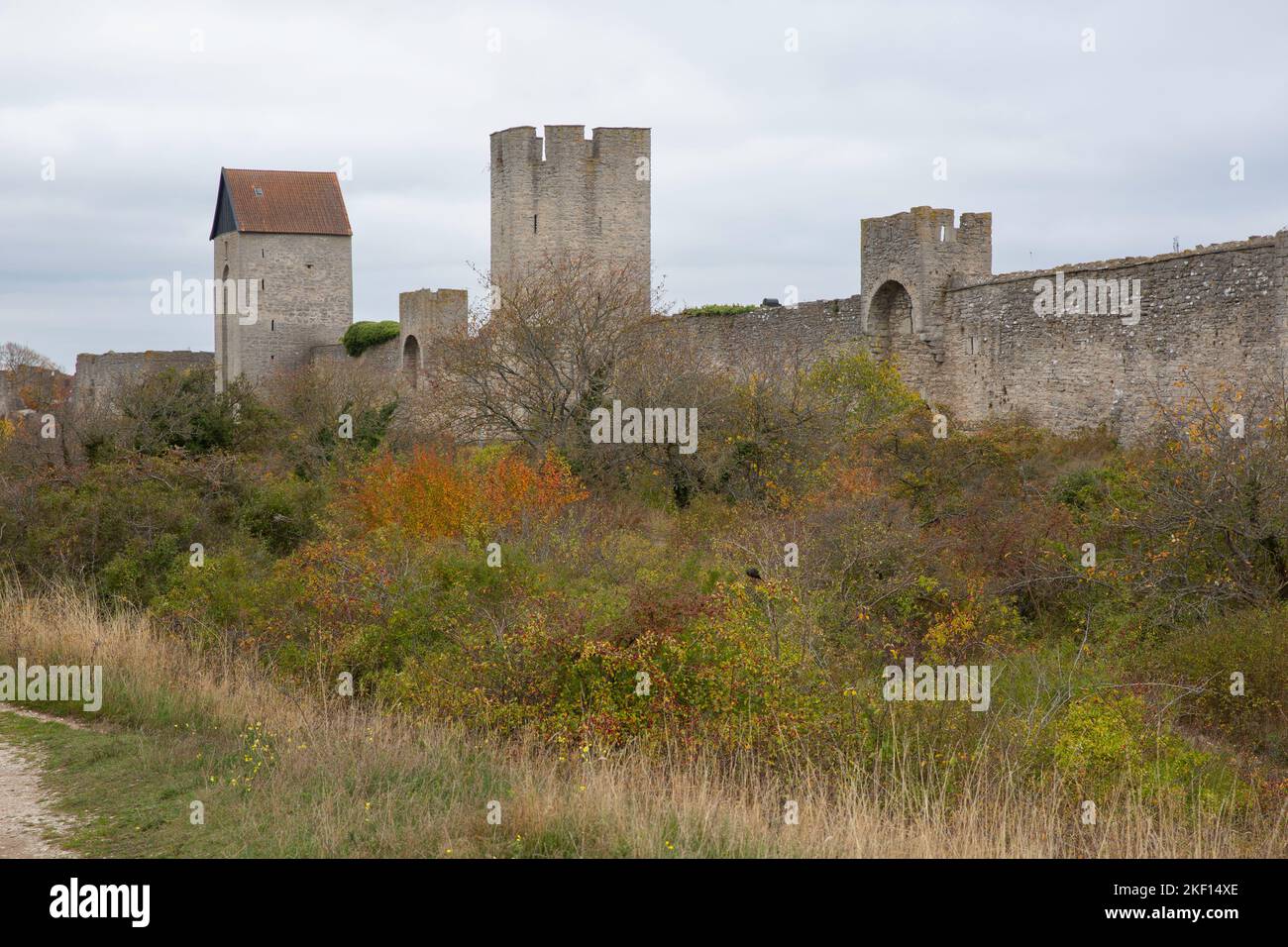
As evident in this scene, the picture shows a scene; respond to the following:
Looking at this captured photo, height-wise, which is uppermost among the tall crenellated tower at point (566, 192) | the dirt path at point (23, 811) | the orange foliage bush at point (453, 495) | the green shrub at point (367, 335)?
the tall crenellated tower at point (566, 192)

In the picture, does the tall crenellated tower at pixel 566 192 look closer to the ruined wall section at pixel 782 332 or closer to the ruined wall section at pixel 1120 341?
the ruined wall section at pixel 782 332

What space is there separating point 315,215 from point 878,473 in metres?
36.7

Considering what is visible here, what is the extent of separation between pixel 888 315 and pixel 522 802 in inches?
769

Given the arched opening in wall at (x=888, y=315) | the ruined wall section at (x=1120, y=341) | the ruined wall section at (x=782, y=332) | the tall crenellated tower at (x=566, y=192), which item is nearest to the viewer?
the ruined wall section at (x=1120, y=341)

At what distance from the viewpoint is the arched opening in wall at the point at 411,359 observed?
116 feet

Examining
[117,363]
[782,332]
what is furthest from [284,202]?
[782,332]

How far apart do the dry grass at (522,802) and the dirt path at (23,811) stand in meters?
0.19

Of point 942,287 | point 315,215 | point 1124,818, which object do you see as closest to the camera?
point 1124,818

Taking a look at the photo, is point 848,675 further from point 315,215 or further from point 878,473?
point 315,215

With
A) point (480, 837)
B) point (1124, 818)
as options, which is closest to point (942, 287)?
point (1124, 818)

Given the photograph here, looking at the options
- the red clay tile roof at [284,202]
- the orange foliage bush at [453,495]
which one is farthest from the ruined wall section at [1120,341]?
the red clay tile roof at [284,202]

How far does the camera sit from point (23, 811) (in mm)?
6727

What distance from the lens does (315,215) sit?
48.4 m

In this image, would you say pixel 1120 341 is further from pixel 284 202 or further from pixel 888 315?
pixel 284 202
